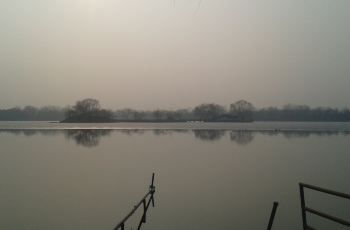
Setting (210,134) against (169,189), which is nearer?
(169,189)

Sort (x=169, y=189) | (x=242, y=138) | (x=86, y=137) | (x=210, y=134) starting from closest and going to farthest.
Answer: (x=169, y=189), (x=242, y=138), (x=86, y=137), (x=210, y=134)

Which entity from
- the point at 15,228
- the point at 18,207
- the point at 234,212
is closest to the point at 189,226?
the point at 234,212

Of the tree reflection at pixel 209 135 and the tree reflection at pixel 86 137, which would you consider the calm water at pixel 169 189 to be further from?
the tree reflection at pixel 209 135

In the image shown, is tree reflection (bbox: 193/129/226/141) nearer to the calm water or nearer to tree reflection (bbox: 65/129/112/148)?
tree reflection (bbox: 65/129/112/148)

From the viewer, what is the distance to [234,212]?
1409 centimetres

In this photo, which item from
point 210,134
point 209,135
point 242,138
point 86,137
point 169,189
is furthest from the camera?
point 210,134

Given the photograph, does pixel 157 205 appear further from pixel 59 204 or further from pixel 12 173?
pixel 12 173

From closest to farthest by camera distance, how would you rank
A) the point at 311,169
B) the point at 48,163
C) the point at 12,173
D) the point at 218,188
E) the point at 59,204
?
the point at 59,204 < the point at 218,188 < the point at 12,173 < the point at 311,169 < the point at 48,163

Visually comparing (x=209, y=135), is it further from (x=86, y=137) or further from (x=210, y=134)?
(x=86, y=137)

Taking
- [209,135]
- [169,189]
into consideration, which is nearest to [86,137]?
[209,135]

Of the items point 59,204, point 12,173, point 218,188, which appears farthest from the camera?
point 12,173

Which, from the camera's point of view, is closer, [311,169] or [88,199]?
[88,199]

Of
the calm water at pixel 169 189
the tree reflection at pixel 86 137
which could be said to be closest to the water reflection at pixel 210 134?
the tree reflection at pixel 86 137

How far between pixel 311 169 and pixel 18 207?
1740cm
